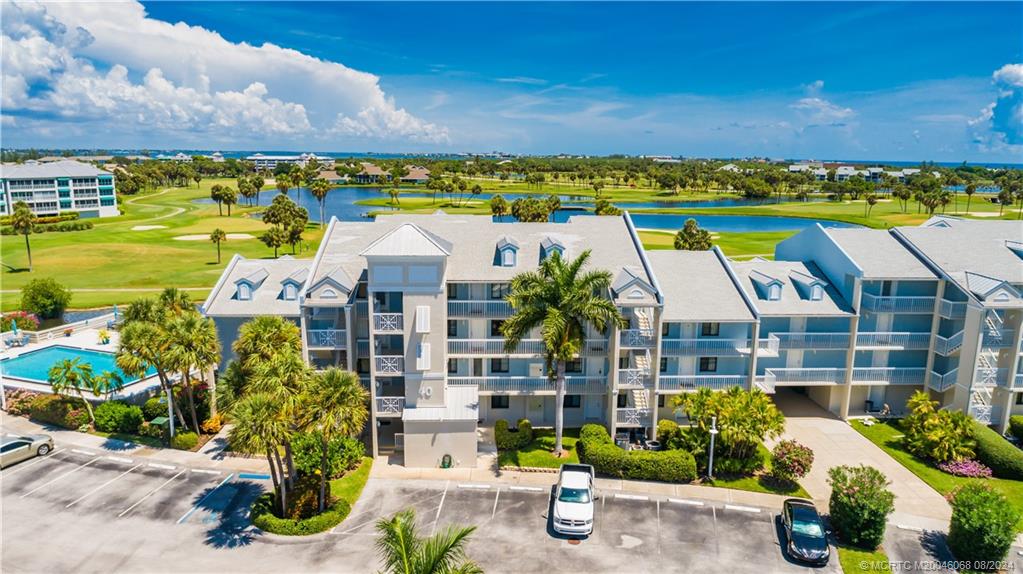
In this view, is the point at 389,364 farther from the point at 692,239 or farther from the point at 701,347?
the point at 692,239

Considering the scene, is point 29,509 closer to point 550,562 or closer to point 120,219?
point 550,562

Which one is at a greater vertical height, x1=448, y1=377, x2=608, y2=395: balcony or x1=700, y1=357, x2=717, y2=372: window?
x1=700, y1=357, x2=717, y2=372: window

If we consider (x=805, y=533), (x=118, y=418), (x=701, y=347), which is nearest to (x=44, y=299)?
(x=118, y=418)

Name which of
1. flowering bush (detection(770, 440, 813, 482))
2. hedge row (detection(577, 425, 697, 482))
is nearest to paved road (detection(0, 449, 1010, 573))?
hedge row (detection(577, 425, 697, 482))

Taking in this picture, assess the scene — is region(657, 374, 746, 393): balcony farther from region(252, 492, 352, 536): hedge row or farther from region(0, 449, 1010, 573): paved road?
region(252, 492, 352, 536): hedge row

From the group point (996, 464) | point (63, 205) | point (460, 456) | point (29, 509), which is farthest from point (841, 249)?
point (63, 205)

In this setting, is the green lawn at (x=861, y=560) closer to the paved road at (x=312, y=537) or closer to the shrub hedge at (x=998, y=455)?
the paved road at (x=312, y=537)

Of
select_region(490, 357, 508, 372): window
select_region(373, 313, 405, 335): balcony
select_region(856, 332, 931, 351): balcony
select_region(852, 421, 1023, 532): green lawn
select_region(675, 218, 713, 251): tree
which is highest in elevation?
select_region(675, 218, 713, 251): tree

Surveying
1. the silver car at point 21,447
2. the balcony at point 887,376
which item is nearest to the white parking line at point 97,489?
the silver car at point 21,447
